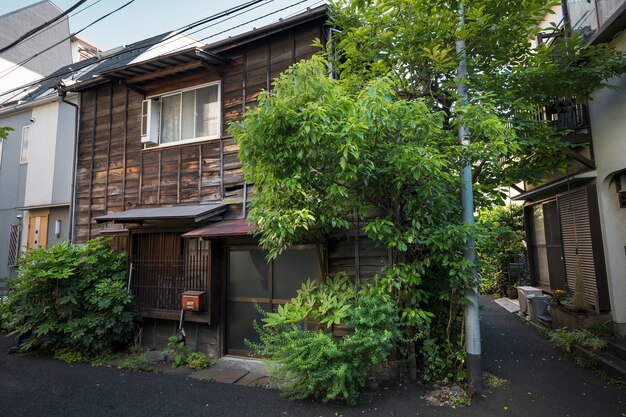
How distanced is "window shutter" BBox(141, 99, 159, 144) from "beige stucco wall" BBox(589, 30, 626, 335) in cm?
909

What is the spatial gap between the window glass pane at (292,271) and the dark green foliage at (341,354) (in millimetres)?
1494

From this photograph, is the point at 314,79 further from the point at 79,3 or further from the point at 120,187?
the point at 120,187

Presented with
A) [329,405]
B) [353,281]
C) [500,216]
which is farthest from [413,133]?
[500,216]

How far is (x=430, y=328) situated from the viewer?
5.09 meters

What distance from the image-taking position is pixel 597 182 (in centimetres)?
636

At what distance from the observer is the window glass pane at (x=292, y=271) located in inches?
239

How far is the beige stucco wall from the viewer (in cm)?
584

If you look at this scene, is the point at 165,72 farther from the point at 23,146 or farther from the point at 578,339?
the point at 578,339

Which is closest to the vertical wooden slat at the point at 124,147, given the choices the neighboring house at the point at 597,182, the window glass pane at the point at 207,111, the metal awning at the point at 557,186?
the window glass pane at the point at 207,111

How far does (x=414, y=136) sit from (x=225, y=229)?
11.7 ft

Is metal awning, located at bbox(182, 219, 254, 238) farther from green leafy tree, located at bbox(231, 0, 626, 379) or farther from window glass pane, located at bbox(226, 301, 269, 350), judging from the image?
window glass pane, located at bbox(226, 301, 269, 350)

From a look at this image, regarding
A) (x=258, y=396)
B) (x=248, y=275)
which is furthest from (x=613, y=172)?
(x=258, y=396)

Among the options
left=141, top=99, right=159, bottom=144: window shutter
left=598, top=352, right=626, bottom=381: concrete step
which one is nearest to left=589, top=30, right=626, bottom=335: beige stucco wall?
left=598, top=352, right=626, bottom=381: concrete step

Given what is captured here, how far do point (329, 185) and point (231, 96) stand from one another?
4.03 meters
